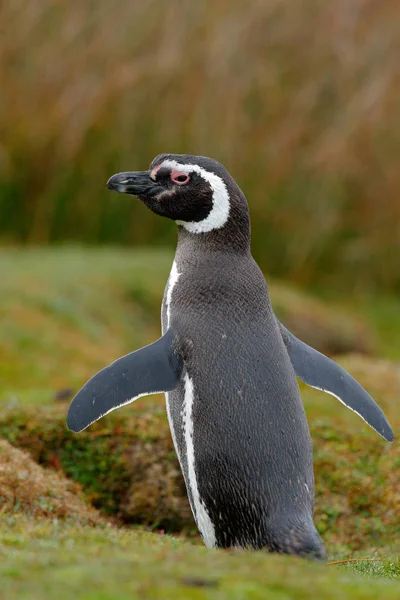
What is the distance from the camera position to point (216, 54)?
36.7 feet

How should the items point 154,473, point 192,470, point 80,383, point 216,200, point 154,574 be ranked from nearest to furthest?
point 154,574, point 192,470, point 216,200, point 154,473, point 80,383

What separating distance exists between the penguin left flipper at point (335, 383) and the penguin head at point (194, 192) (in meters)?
0.54

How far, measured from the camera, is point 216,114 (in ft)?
36.9

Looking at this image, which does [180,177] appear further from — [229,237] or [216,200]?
[229,237]

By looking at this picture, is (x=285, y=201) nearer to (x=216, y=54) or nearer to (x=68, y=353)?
(x=216, y=54)

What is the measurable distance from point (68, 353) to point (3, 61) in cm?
434

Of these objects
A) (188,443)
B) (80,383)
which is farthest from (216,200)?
(80,383)

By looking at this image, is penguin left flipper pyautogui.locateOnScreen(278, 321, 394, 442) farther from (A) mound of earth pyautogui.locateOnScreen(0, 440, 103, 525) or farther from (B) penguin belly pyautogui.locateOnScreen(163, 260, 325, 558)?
(A) mound of earth pyautogui.locateOnScreen(0, 440, 103, 525)

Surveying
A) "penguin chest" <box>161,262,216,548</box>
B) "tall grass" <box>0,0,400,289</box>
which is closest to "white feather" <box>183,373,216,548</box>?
"penguin chest" <box>161,262,216,548</box>

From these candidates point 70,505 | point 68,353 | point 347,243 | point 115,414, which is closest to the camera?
point 70,505

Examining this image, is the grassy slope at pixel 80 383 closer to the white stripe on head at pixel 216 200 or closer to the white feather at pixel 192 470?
the white feather at pixel 192 470

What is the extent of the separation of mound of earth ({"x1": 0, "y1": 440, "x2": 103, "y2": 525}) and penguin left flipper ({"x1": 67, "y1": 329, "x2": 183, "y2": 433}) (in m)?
0.51

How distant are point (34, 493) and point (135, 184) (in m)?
1.34

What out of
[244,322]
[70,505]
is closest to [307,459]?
[244,322]
